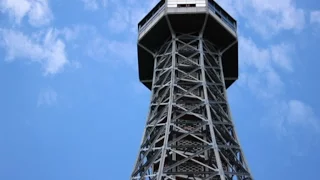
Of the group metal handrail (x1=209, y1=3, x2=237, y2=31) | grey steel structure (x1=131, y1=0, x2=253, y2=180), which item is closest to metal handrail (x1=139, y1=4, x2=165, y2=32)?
grey steel structure (x1=131, y1=0, x2=253, y2=180)

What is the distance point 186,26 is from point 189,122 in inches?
562

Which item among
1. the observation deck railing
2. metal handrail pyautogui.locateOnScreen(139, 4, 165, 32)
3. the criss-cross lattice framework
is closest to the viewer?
the criss-cross lattice framework

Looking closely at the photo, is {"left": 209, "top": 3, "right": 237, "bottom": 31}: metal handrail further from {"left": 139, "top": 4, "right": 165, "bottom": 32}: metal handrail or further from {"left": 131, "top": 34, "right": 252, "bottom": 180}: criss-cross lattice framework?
{"left": 139, "top": 4, "right": 165, "bottom": 32}: metal handrail

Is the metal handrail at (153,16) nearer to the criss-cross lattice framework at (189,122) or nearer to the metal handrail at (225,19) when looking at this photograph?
the criss-cross lattice framework at (189,122)

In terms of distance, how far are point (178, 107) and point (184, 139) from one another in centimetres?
344

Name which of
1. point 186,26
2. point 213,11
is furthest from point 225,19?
point 186,26

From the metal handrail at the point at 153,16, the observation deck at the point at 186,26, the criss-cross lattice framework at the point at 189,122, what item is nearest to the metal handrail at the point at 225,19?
the observation deck at the point at 186,26

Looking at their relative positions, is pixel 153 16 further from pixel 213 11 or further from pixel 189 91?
pixel 189 91

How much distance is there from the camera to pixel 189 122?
61.9m

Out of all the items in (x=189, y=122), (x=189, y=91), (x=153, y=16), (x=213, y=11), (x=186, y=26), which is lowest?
(x=189, y=122)

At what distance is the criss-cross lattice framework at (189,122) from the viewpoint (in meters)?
58.4

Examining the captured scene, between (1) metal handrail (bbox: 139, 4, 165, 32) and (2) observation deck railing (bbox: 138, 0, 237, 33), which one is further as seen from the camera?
(2) observation deck railing (bbox: 138, 0, 237, 33)

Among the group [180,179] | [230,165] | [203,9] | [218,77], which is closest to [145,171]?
[180,179]

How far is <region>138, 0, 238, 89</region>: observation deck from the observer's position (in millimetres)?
71188
